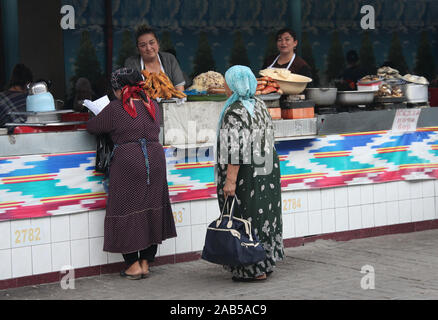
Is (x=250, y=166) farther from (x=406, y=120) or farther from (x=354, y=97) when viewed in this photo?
(x=406, y=120)

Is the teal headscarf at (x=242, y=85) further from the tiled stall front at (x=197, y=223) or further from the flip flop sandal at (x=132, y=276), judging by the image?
the flip flop sandal at (x=132, y=276)

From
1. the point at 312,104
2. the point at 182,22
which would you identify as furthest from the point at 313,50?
the point at 312,104

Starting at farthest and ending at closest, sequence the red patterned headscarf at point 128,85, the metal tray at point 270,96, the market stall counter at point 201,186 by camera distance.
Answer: the metal tray at point 270,96 → the red patterned headscarf at point 128,85 → the market stall counter at point 201,186

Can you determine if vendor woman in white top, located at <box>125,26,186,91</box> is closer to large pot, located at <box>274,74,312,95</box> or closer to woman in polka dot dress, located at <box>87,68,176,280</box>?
woman in polka dot dress, located at <box>87,68,176,280</box>

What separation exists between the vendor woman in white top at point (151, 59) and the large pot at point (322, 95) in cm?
136

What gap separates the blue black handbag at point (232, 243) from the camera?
19.6 feet

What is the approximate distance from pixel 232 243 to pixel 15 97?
2.77 meters

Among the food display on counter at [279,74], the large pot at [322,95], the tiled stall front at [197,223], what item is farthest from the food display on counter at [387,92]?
the food display on counter at [279,74]

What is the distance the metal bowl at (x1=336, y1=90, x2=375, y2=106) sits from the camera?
26.1 feet

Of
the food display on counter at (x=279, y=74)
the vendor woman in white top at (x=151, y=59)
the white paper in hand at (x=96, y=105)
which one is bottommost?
the white paper in hand at (x=96, y=105)

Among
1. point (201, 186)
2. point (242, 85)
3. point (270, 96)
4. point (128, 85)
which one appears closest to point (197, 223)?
point (201, 186)

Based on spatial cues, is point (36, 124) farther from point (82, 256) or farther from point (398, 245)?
point (398, 245)

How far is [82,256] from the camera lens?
259 inches

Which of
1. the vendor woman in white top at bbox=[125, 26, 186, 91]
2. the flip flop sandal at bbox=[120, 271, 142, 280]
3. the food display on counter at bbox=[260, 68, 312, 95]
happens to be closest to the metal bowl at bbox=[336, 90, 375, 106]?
the food display on counter at bbox=[260, 68, 312, 95]
